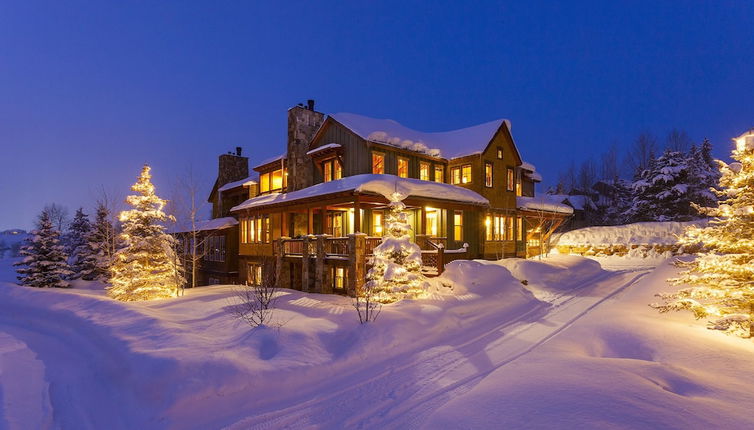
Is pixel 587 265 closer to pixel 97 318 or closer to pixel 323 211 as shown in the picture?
pixel 323 211

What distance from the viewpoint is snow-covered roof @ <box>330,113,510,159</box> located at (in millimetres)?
20562

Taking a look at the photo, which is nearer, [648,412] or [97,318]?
[648,412]

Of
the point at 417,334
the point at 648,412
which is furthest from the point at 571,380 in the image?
the point at 417,334

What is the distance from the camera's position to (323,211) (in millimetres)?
21359

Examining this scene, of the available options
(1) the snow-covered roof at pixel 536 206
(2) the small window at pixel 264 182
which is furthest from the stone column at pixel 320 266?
(1) the snow-covered roof at pixel 536 206

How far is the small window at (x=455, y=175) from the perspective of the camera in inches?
916

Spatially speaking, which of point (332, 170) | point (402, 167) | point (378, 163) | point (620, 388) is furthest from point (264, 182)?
point (620, 388)

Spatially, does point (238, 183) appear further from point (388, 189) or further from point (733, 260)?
point (733, 260)

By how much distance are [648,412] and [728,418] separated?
0.94 metres

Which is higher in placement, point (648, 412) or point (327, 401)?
point (648, 412)

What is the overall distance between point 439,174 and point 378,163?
→ 16.1 feet

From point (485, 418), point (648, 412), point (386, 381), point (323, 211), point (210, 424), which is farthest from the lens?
point (323, 211)

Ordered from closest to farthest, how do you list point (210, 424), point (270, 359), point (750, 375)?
point (210, 424) < point (750, 375) < point (270, 359)

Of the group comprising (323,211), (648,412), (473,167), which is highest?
(473,167)
